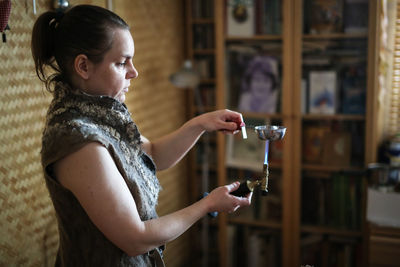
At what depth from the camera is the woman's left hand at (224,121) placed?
130 cm

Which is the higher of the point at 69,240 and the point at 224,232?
the point at 69,240

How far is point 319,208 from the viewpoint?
251 centimetres

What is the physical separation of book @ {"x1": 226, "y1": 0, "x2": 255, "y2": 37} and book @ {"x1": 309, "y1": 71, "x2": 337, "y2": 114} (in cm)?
45

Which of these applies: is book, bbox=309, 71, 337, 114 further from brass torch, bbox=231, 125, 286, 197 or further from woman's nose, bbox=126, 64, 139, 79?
woman's nose, bbox=126, 64, 139, 79

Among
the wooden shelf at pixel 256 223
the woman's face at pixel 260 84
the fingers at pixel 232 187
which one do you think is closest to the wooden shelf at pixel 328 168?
the wooden shelf at pixel 256 223

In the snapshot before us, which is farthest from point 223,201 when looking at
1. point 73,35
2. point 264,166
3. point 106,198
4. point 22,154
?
point 22,154

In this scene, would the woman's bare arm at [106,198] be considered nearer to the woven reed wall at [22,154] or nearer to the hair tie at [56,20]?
the hair tie at [56,20]

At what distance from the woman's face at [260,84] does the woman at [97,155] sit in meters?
1.41

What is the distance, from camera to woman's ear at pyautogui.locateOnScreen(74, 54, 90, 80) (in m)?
1.08

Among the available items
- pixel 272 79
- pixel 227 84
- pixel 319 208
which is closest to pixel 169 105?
pixel 227 84

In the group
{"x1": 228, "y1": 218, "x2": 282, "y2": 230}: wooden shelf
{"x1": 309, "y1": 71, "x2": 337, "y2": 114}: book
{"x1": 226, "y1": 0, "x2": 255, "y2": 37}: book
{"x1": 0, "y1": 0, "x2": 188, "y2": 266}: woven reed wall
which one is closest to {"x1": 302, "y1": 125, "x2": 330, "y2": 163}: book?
{"x1": 309, "y1": 71, "x2": 337, "y2": 114}: book

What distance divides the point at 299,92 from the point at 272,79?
A: 0.18m

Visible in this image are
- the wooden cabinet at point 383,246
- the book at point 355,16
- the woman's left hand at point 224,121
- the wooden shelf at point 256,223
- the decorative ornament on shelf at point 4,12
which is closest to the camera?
the woman's left hand at point 224,121

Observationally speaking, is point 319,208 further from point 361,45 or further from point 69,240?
point 69,240
